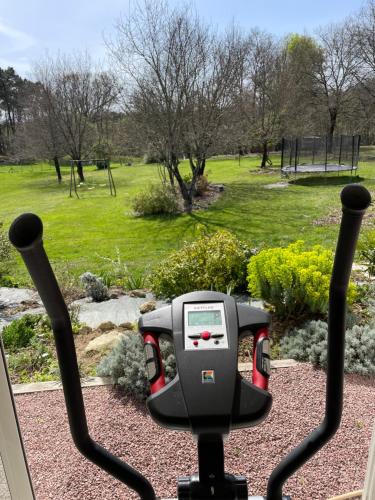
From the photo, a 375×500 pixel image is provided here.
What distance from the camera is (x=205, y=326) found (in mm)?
608

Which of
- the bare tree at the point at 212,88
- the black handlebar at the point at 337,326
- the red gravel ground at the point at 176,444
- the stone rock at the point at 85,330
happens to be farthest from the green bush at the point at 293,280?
the bare tree at the point at 212,88

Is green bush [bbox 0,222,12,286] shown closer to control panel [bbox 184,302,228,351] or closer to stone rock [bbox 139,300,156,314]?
stone rock [bbox 139,300,156,314]

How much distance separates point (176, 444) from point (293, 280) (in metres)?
1.22

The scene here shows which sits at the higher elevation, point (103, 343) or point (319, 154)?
point (319, 154)

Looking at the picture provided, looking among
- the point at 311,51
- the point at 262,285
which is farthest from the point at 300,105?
the point at 262,285

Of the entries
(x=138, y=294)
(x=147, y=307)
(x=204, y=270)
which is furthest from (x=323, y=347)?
(x=138, y=294)

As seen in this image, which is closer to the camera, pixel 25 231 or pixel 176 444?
pixel 25 231

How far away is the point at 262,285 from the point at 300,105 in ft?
45.0

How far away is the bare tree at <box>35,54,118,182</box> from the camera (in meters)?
10.9

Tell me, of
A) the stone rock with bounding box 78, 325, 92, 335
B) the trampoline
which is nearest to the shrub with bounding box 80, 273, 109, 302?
the stone rock with bounding box 78, 325, 92, 335

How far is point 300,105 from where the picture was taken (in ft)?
47.0

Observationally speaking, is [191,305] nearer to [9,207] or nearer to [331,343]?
[331,343]

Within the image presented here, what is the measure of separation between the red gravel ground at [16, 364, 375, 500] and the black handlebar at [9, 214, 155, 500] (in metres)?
0.78

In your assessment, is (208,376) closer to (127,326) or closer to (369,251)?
(127,326)
